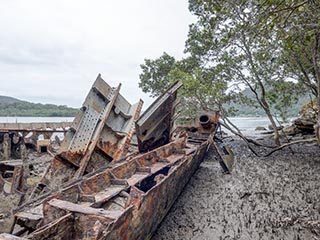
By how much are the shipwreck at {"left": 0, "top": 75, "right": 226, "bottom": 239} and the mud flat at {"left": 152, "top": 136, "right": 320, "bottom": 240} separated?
426 millimetres

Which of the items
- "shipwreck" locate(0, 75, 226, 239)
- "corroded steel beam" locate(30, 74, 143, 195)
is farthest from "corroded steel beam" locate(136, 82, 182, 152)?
"corroded steel beam" locate(30, 74, 143, 195)

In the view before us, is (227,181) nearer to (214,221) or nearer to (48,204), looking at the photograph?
(214,221)

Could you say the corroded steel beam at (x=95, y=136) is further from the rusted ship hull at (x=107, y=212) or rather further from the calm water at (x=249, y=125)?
the calm water at (x=249, y=125)

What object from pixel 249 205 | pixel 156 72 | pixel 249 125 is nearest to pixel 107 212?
pixel 249 205

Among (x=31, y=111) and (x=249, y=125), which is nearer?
(x=249, y=125)

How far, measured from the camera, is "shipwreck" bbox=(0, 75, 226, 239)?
2205mm

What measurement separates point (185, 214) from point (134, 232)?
2.26 meters

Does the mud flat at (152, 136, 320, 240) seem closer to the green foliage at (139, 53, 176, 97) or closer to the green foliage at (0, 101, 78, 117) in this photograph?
the green foliage at (139, 53, 176, 97)

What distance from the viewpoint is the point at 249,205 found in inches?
198

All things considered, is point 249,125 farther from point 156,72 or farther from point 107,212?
point 107,212

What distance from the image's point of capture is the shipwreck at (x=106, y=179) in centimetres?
221

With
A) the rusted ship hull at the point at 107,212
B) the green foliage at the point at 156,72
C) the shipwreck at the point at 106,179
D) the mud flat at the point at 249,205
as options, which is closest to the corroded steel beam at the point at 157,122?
the shipwreck at the point at 106,179

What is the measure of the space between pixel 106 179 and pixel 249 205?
10.1 feet

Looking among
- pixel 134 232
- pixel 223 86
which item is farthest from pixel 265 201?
pixel 223 86
